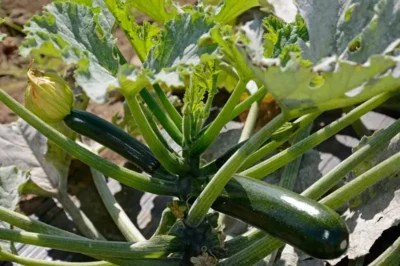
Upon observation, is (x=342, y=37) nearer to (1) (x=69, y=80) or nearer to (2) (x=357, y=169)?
(2) (x=357, y=169)

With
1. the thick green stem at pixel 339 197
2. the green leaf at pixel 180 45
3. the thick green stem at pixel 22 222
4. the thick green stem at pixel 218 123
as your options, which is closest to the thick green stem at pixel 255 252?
the thick green stem at pixel 339 197

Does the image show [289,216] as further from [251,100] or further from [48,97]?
[48,97]

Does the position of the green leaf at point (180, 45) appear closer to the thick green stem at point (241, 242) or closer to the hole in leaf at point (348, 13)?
the hole in leaf at point (348, 13)

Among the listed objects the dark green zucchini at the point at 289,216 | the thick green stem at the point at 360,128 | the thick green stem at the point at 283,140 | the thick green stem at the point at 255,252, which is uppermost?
the thick green stem at the point at 360,128

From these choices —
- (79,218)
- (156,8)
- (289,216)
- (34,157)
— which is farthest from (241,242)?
(34,157)

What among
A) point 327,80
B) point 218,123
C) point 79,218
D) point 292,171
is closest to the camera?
point 327,80

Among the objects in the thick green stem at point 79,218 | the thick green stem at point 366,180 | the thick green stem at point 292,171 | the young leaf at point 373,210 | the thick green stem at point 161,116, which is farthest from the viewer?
the thick green stem at point 79,218
